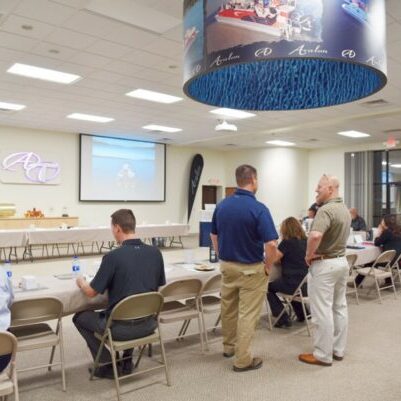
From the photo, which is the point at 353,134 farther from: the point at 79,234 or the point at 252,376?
the point at 252,376

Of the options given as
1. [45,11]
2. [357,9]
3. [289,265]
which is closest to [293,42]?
[357,9]

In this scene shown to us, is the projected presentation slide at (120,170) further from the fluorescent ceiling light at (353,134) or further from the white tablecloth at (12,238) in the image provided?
the fluorescent ceiling light at (353,134)

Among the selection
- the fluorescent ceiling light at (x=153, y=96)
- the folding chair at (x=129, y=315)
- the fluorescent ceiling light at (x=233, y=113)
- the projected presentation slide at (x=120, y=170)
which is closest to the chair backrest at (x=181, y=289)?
the folding chair at (x=129, y=315)

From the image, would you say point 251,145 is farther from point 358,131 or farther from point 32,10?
point 32,10

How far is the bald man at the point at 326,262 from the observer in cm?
322

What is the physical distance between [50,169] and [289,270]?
8916mm

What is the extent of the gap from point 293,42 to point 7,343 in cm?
198

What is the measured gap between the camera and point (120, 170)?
1275 centimetres

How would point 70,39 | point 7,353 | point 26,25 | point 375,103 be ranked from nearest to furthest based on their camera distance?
point 7,353 → point 26,25 → point 70,39 → point 375,103

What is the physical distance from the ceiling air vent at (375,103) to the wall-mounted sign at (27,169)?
788cm

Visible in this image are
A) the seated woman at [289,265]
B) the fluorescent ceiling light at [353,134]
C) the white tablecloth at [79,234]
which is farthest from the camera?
the fluorescent ceiling light at [353,134]

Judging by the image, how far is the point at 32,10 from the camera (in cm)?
423

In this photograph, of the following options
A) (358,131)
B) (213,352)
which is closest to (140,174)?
(358,131)

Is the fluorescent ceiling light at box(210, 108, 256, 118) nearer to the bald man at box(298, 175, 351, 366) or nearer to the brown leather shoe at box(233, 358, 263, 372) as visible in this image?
the bald man at box(298, 175, 351, 366)
